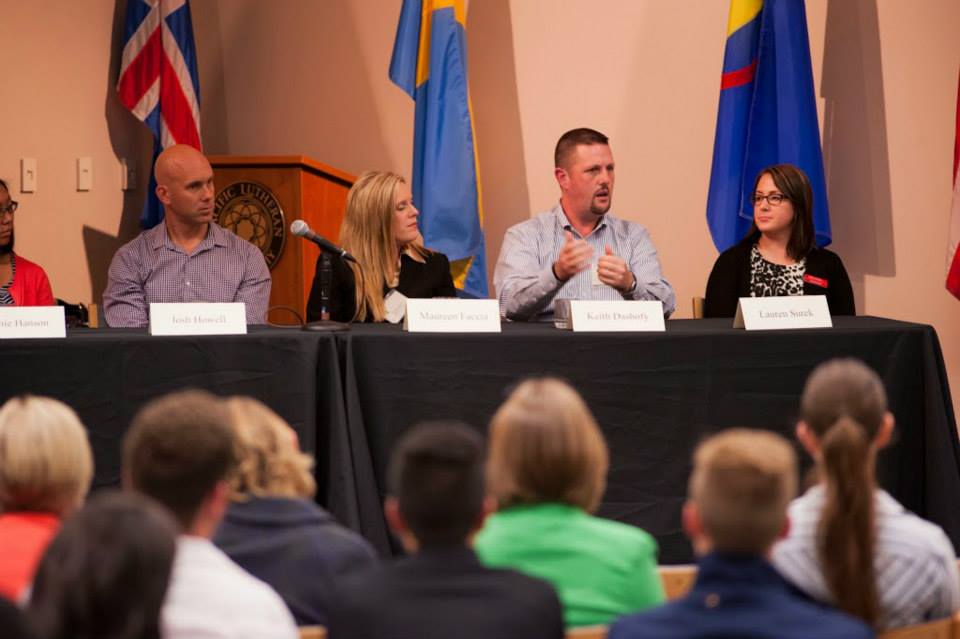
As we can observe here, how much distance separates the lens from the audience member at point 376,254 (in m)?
4.07

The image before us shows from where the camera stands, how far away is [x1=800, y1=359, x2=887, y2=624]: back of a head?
1.81 meters

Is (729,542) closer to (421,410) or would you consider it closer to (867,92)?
(421,410)

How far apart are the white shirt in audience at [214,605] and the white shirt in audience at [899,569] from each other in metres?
0.78

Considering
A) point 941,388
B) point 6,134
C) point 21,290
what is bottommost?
point 941,388

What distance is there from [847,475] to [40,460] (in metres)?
1.21

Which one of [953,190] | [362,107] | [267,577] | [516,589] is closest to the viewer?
[516,589]

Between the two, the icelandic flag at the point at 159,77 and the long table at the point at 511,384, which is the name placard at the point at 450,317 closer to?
the long table at the point at 511,384

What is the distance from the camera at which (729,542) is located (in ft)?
5.05

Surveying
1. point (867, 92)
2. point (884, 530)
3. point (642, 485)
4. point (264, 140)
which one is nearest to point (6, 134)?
point (264, 140)

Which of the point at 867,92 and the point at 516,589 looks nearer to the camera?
the point at 516,589

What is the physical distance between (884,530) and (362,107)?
441 centimetres

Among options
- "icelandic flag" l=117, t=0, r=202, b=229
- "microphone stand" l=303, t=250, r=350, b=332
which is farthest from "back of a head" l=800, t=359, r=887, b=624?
"icelandic flag" l=117, t=0, r=202, b=229

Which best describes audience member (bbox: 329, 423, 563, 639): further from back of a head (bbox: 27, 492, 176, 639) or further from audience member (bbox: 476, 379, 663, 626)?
back of a head (bbox: 27, 492, 176, 639)

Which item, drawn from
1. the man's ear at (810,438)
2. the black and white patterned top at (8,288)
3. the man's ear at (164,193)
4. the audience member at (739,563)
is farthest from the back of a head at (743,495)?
the black and white patterned top at (8,288)
